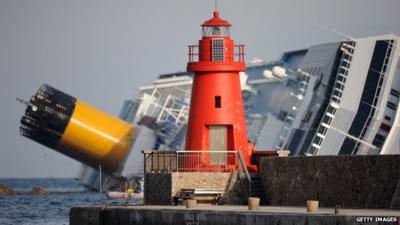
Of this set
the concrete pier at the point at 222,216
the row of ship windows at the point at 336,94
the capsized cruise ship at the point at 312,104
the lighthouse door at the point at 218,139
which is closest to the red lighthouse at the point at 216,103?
the lighthouse door at the point at 218,139

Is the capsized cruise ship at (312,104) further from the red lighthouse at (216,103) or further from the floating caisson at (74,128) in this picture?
the red lighthouse at (216,103)

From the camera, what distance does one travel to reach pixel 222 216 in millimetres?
40344

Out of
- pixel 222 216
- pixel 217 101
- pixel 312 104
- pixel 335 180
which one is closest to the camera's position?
pixel 222 216

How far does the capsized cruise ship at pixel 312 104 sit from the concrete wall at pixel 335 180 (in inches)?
1546

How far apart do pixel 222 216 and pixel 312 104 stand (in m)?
55.2

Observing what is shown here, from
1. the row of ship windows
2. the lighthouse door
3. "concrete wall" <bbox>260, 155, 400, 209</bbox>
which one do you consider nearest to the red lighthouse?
the lighthouse door

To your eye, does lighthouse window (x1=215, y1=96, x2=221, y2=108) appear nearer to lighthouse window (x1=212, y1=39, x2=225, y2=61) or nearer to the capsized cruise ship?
lighthouse window (x1=212, y1=39, x2=225, y2=61)

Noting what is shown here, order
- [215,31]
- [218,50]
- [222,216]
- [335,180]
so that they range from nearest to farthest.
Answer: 1. [222,216]
2. [335,180]
3. [218,50]
4. [215,31]

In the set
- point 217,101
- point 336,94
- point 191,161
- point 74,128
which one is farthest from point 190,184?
point 74,128

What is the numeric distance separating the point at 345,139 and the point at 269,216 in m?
51.1

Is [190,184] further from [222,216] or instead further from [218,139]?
[222,216]

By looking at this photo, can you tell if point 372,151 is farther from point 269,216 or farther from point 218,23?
point 269,216

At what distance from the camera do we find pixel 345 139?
88938mm

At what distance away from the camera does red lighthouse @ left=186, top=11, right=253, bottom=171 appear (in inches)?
2034
